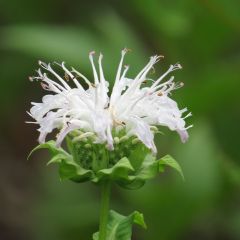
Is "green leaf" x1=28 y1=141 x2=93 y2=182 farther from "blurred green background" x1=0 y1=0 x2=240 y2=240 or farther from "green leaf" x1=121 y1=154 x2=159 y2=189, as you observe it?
"blurred green background" x1=0 y1=0 x2=240 y2=240

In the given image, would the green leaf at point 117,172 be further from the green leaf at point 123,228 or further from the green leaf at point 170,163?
the green leaf at point 123,228

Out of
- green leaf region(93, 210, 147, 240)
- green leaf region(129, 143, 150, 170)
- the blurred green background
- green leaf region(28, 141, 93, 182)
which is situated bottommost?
green leaf region(93, 210, 147, 240)

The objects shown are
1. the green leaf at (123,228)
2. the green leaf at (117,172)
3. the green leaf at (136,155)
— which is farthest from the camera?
the green leaf at (123,228)

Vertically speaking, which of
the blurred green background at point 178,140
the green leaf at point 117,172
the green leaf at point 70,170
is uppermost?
the blurred green background at point 178,140

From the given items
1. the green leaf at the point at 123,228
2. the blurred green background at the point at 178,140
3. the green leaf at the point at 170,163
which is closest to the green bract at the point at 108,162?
the green leaf at the point at 170,163

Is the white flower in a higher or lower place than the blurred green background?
lower

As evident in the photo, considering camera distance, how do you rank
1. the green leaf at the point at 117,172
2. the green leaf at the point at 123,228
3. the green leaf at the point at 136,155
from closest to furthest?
the green leaf at the point at 117,172 < the green leaf at the point at 136,155 < the green leaf at the point at 123,228

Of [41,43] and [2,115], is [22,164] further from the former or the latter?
[41,43]

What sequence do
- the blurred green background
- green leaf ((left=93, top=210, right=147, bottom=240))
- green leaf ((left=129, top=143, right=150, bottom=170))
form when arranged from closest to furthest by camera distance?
green leaf ((left=129, top=143, right=150, bottom=170)), green leaf ((left=93, top=210, right=147, bottom=240)), the blurred green background

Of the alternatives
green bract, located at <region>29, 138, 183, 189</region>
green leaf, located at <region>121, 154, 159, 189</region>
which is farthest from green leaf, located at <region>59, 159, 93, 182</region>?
green leaf, located at <region>121, 154, 159, 189</region>
